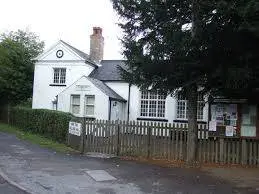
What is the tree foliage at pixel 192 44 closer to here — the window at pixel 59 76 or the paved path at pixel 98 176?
the paved path at pixel 98 176

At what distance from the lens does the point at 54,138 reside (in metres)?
24.0

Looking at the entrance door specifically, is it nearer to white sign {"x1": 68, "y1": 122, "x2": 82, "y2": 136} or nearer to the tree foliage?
the tree foliage

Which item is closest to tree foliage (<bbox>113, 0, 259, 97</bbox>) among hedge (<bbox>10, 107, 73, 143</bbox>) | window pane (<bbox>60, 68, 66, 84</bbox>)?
hedge (<bbox>10, 107, 73, 143</bbox>)

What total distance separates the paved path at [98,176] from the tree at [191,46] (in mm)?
3079

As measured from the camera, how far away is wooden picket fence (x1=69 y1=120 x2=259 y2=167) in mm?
16781

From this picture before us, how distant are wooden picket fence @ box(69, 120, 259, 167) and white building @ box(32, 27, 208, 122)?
9.30 metres

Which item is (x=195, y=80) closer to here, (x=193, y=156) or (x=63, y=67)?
(x=193, y=156)

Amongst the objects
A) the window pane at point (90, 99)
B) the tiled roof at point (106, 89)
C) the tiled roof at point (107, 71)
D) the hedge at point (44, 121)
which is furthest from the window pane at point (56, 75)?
the window pane at point (90, 99)

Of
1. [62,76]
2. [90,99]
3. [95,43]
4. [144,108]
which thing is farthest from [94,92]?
[95,43]

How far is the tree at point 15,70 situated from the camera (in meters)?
38.9

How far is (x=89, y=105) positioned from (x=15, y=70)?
11215mm

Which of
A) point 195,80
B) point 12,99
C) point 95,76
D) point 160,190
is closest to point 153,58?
point 195,80

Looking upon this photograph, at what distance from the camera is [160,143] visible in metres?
17.5

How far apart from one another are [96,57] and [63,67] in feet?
11.1
